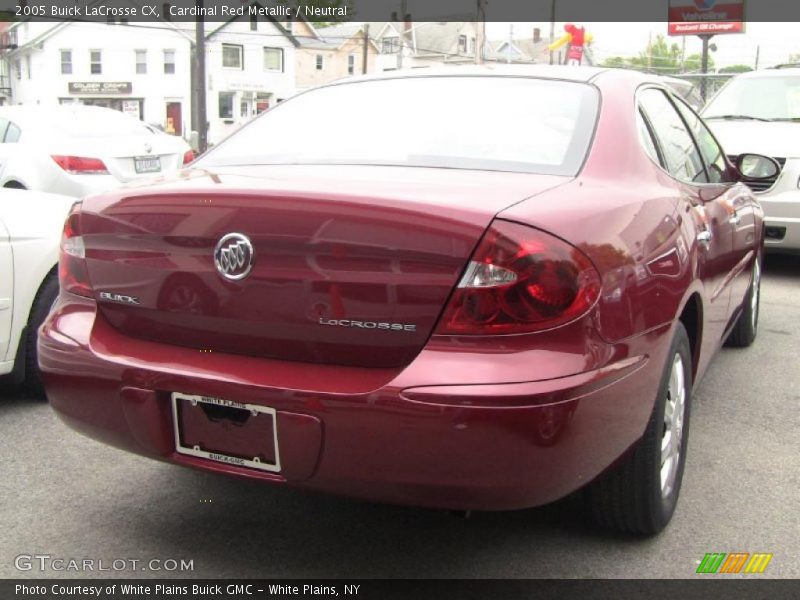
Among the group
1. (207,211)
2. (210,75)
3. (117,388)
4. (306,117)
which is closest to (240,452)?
(117,388)

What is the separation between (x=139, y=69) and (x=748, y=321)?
164ft

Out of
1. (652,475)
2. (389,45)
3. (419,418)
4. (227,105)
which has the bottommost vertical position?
(227,105)

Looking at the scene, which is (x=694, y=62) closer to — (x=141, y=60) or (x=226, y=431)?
(x=141, y=60)

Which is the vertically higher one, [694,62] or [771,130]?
[694,62]

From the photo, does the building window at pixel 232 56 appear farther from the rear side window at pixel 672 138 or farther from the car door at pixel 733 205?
the rear side window at pixel 672 138

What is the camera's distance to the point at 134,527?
2891mm

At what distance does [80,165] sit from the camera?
866cm

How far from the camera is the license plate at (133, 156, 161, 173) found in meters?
9.09

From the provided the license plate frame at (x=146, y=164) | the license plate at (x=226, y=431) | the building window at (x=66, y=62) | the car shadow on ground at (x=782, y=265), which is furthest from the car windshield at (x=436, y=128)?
the building window at (x=66, y=62)

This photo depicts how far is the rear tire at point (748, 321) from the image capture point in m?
5.01

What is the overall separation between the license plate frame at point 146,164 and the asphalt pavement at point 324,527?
5844 mm

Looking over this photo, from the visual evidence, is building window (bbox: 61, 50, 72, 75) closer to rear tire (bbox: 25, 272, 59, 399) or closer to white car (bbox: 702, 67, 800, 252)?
white car (bbox: 702, 67, 800, 252)

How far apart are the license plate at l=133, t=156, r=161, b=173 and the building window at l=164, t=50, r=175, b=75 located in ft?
144

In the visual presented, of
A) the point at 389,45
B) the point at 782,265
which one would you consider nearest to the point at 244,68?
the point at 389,45
